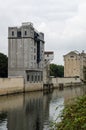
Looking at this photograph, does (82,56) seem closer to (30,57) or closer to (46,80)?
(46,80)

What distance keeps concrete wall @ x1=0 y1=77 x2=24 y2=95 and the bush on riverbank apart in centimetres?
4244

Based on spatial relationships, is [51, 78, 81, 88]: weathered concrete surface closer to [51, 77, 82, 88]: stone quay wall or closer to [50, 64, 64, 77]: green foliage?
[51, 77, 82, 88]: stone quay wall

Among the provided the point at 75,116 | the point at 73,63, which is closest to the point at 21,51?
the point at 73,63

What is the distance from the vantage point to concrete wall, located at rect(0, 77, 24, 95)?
52769 millimetres

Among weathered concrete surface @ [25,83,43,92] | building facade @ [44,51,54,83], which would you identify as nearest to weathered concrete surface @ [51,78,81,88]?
building facade @ [44,51,54,83]

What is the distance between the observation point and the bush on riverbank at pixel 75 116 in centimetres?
825

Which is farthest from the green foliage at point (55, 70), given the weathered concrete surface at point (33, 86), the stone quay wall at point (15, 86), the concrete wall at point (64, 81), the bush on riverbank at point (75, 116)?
the bush on riverbank at point (75, 116)

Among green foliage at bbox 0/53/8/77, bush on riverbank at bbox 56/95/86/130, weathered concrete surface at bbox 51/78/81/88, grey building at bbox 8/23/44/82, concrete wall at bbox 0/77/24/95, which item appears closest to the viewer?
bush on riverbank at bbox 56/95/86/130

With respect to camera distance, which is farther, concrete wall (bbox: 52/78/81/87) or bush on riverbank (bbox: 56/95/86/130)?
concrete wall (bbox: 52/78/81/87)

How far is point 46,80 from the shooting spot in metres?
77.6

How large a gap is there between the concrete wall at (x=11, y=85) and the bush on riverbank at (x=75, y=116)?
42439 millimetres

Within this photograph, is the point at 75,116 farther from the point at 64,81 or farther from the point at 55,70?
the point at 55,70

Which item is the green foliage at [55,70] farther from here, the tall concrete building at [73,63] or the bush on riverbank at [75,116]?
the bush on riverbank at [75,116]

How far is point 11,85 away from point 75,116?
158 feet
